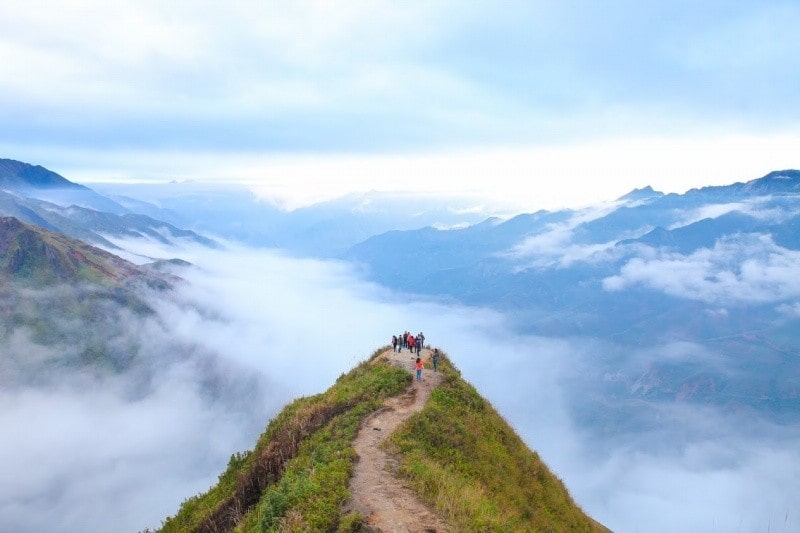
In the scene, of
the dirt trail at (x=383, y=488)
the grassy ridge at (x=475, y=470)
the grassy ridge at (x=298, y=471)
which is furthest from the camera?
the grassy ridge at (x=475, y=470)

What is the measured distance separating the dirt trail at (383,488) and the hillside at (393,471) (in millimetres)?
149

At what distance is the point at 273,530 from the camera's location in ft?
50.7

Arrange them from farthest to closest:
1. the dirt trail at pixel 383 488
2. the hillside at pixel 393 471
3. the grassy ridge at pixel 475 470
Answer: the grassy ridge at pixel 475 470 < the hillside at pixel 393 471 < the dirt trail at pixel 383 488

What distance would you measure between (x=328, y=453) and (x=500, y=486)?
27.6ft

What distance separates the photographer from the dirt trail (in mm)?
15594

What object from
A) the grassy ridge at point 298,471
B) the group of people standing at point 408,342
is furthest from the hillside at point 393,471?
the group of people standing at point 408,342

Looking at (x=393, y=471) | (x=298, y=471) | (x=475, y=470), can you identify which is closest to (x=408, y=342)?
(x=475, y=470)

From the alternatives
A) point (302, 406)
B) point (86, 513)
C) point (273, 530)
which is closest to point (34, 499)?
point (86, 513)

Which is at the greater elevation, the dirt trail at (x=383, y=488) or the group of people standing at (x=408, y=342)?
the group of people standing at (x=408, y=342)

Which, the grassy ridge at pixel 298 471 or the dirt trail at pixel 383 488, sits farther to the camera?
the grassy ridge at pixel 298 471

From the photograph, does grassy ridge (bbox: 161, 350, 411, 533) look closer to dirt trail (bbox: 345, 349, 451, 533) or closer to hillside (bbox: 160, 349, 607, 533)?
hillside (bbox: 160, 349, 607, 533)

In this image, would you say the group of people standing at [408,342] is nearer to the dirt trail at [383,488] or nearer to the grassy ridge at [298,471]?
the grassy ridge at [298,471]

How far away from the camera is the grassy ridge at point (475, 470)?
17.6 m

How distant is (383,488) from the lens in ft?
59.8
